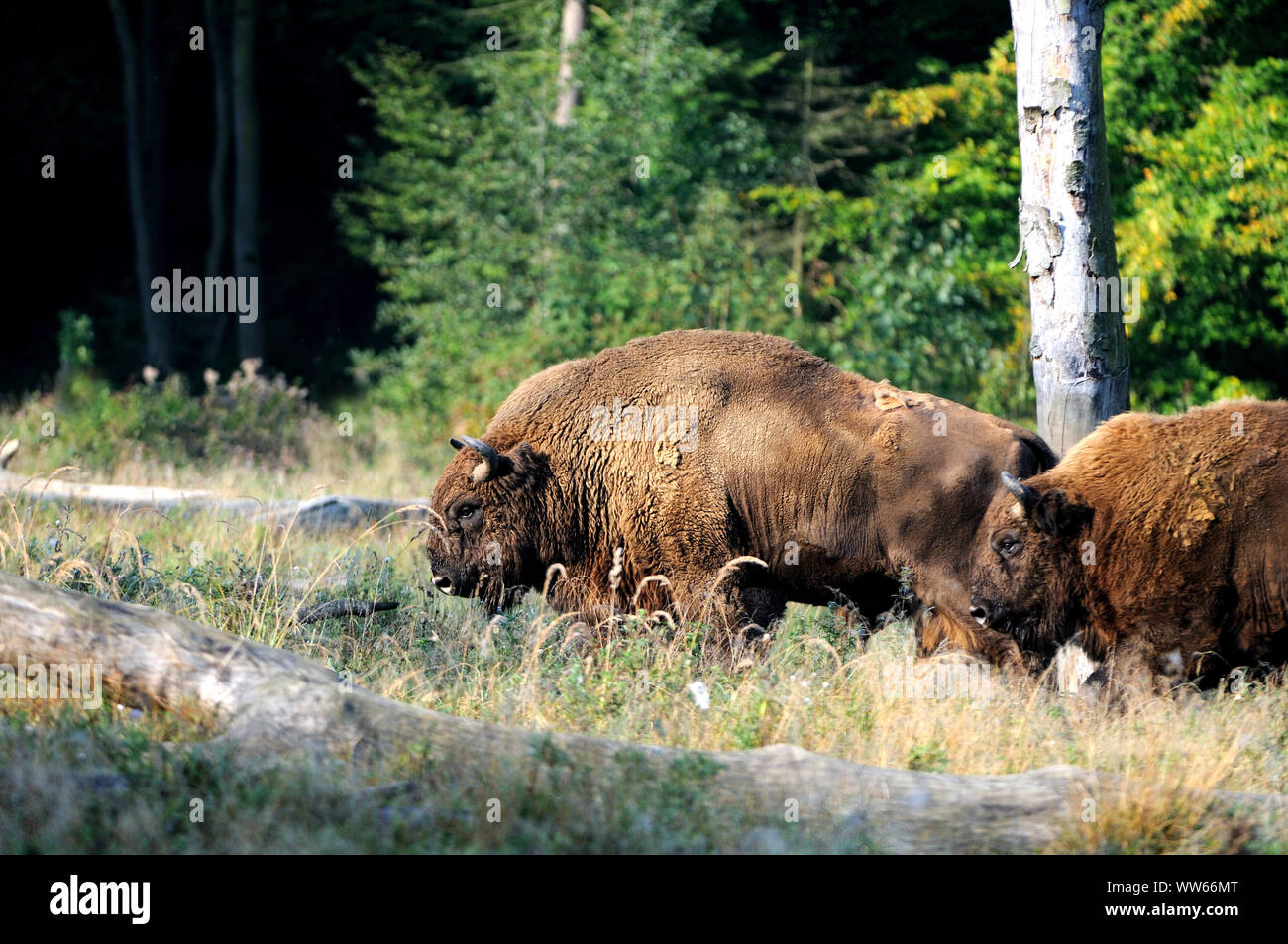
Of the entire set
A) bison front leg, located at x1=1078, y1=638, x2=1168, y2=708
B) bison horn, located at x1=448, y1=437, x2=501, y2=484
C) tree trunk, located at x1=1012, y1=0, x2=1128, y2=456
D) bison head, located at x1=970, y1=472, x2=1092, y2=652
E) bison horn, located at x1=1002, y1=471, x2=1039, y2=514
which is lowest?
bison front leg, located at x1=1078, y1=638, x2=1168, y2=708

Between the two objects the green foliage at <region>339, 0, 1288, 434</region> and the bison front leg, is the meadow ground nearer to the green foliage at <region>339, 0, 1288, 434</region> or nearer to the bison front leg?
the bison front leg

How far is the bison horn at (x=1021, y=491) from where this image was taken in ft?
21.2

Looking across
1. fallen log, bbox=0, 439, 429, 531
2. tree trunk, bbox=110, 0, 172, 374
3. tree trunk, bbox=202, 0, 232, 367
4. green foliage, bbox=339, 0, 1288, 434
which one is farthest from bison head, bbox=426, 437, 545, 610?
tree trunk, bbox=202, 0, 232, 367

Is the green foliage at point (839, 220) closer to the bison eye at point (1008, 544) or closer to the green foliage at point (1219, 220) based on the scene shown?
the green foliage at point (1219, 220)

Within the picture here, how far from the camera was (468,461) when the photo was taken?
7484mm

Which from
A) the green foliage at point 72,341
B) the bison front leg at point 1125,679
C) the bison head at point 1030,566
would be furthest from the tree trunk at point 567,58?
the bison front leg at point 1125,679

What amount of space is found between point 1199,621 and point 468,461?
12.9 feet

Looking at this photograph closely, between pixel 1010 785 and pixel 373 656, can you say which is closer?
pixel 1010 785

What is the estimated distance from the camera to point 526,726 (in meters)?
5.72

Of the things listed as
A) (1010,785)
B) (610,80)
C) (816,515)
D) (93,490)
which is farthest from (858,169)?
(1010,785)

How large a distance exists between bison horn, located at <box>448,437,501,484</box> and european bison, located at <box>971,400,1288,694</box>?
8.64 ft

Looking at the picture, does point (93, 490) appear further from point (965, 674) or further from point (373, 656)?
point (965, 674)

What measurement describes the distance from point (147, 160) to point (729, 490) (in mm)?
20779

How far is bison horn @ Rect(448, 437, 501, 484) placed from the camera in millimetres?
7234
